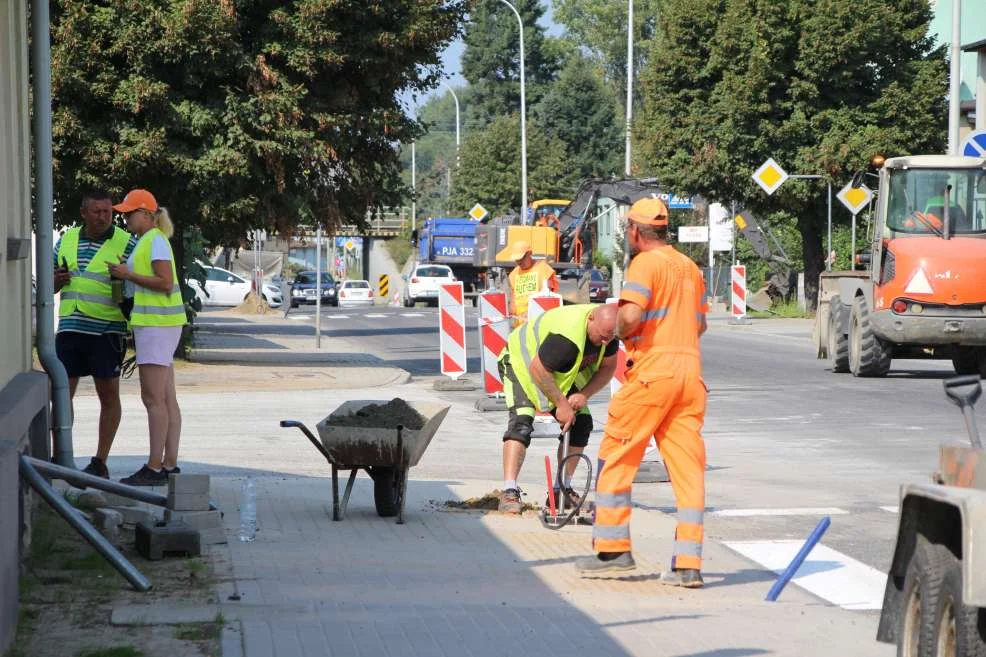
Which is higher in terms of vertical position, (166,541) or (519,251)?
(519,251)

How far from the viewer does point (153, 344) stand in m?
10.3

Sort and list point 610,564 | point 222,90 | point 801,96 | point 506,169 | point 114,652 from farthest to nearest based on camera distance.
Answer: point 506,169 → point 801,96 → point 222,90 → point 610,564 → point 114,652

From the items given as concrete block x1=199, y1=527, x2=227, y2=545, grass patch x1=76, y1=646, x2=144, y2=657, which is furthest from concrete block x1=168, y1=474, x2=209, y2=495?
grass patch x1=76, y1=646, x2=144, y2=657

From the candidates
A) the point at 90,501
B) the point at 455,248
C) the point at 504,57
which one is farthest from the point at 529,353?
the point at 504,57

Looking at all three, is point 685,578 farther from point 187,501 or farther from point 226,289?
point 226,289

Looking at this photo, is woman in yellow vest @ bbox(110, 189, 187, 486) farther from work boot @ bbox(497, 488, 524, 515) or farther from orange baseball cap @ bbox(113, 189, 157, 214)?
work boot @ bbox(497, 488, 524, 515)

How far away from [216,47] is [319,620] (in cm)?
1604

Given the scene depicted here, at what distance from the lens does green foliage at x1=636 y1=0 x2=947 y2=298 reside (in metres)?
42.1

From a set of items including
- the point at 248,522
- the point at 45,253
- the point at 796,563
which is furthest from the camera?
the point at 45,253

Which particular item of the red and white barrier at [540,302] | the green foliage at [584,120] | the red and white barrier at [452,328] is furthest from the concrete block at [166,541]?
the green foliage at [584,120]

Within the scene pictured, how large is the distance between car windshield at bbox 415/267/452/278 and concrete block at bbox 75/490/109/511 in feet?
172

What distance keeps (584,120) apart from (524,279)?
248 ft

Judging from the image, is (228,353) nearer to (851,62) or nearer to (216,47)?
(216,47)

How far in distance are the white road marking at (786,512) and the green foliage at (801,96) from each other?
3239 centimetres
